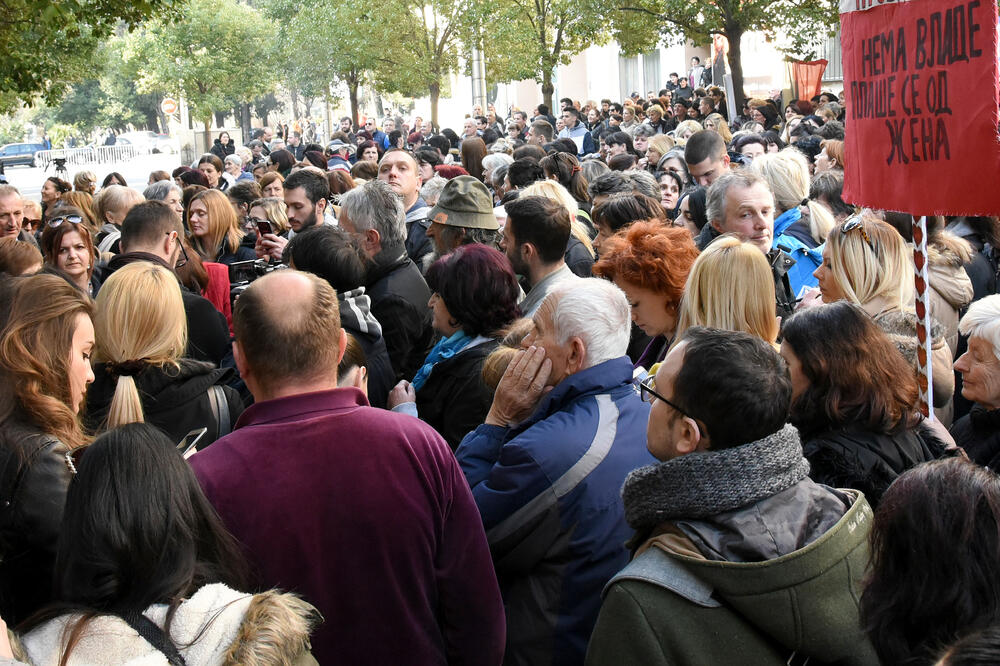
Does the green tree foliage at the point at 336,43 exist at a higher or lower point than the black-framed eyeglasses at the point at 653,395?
higher

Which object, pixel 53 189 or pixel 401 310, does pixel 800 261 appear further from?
pixel 53 189

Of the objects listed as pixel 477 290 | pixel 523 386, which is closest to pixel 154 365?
pixel 477 290

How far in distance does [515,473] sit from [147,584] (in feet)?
3.66

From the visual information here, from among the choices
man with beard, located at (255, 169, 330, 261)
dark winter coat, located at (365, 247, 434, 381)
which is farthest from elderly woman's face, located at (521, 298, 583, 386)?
man with beard, located at (255, 169, 330, 261)

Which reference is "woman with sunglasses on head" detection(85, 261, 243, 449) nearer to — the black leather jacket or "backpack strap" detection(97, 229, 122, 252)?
the black leather jacket

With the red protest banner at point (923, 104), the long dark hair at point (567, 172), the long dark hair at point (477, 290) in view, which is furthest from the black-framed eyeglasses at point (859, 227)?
the long dark hair at point (567, 172)

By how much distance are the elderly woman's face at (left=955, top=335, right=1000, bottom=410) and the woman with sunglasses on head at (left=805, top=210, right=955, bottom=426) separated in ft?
2.24

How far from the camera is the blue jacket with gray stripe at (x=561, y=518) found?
115 inches

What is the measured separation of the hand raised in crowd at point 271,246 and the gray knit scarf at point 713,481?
5189 millimetres

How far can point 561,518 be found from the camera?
2924 millimetres

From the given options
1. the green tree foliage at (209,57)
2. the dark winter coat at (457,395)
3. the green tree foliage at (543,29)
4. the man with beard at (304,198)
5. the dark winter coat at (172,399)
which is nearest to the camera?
the dark winter coat at (172,399)

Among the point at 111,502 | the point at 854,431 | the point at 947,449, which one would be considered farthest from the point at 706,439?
the point at 111,502

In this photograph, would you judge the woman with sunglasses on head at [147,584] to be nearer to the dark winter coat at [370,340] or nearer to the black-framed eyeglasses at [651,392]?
the black-framed eyeglasses at [651,392]

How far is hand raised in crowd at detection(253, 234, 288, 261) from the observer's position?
23.5 ft
